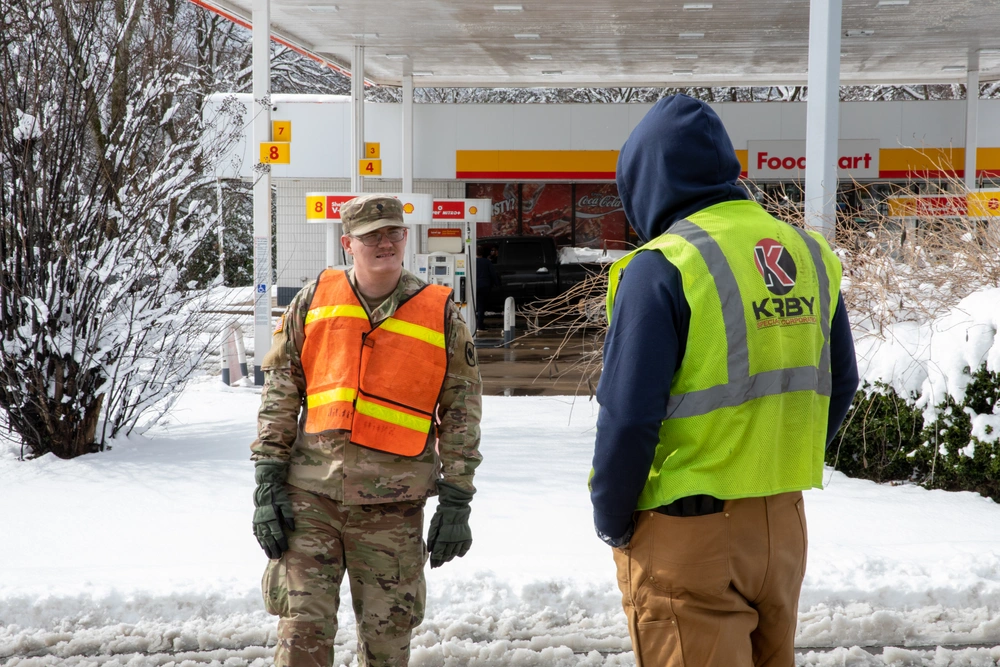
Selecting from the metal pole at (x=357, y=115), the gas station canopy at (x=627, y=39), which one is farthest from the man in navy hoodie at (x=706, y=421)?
the metal pole at (x=357, y=115)

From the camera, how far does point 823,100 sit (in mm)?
9094

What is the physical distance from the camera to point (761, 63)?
23.8 meters

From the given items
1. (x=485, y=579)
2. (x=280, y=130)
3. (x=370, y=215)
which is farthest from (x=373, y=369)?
(x=280, y=130)

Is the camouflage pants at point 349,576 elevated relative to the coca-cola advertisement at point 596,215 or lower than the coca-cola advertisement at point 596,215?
lower

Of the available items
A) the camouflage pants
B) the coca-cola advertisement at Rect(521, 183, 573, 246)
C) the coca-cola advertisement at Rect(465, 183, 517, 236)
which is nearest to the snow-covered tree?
the camouflage pants

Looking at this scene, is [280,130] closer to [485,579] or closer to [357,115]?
[485,579]

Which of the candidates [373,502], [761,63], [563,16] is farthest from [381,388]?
[761,63]

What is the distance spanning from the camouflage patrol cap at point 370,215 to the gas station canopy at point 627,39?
13109mm

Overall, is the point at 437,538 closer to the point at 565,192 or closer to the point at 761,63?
the point at 761,63

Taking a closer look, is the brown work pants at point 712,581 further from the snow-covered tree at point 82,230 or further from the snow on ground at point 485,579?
the snow-covered tree at point 82,230

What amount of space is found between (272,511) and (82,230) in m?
5.03

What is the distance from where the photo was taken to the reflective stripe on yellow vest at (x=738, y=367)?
7.53ft

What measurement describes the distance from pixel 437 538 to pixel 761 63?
22655 mm

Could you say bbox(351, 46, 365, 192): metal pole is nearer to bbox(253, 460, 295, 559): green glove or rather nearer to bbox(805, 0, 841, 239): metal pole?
bbox(805, 0, 841, 239): metal pole
